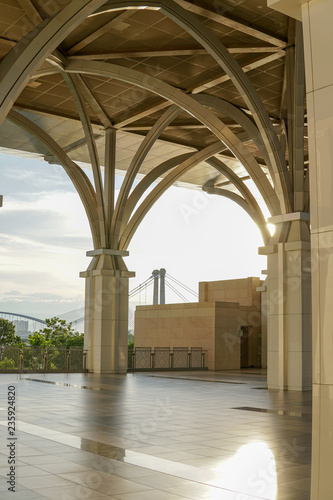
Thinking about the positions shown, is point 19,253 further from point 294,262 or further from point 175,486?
point 175,486

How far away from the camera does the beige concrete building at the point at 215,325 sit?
104 feet

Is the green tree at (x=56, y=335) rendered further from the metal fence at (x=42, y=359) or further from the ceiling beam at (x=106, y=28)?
the ceiling beam at (x=106, y=28)

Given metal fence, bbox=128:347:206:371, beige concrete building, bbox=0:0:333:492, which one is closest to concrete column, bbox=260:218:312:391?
beige concrete building, bbox=0:0:333:492

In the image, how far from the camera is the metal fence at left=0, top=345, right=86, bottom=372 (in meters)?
24.4

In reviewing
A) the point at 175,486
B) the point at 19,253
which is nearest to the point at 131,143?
the point at 175,486

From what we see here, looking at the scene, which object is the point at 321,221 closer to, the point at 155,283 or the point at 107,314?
Result: the point at 107,314

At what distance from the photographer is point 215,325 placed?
31.7 meters

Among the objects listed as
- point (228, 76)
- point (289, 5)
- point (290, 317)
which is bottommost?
point (290, 317)

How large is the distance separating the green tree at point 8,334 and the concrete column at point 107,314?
163 ft

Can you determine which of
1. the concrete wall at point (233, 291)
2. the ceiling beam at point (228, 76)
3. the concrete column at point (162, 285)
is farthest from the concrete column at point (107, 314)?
the concrete column at point (162, 285)

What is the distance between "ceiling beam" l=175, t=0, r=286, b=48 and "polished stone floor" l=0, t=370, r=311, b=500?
10.5m

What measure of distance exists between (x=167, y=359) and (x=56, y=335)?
38.5 meters

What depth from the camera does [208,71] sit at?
817 inches

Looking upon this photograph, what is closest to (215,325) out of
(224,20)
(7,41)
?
(224,20)
